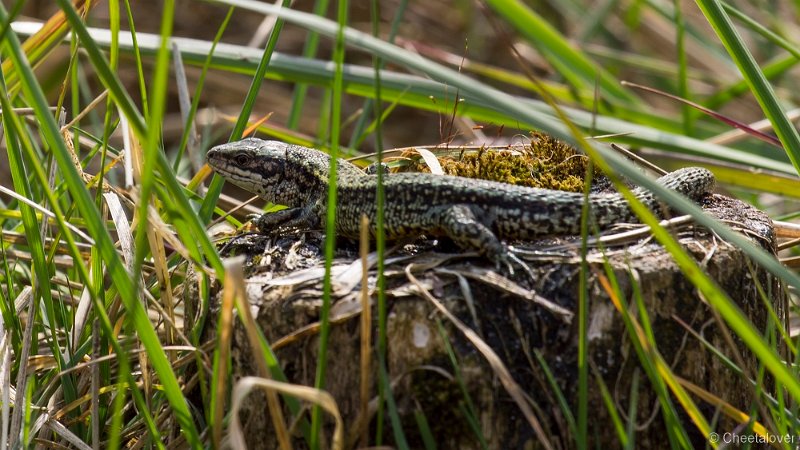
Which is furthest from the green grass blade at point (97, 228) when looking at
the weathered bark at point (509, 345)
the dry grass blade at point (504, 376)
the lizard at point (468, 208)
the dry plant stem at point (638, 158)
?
the dry plant stem at point (638, 158)

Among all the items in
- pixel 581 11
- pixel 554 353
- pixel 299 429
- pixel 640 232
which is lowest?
pixel 299 429

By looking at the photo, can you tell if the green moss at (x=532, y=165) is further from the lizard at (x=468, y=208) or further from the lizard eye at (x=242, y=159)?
the lizard eye at (x=242, y=159)

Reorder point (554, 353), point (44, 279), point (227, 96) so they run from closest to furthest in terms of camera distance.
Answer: point (554, 353) < point (44, 279) < point (227, 96)

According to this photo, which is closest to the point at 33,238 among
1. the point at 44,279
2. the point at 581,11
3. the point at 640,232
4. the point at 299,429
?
the point at 44,279

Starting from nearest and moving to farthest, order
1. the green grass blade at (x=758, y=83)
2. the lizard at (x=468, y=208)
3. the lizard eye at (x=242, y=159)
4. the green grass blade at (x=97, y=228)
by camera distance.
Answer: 1. the green grass blade at (x=97, y=228)
2. the green grass blade at (x=758, y=83)
3. the lizard at (x=468, y=208)
4. the lizard eye at (x=242, y=159)

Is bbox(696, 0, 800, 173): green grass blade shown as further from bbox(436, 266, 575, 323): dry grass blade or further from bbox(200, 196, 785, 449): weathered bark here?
bbox(436, 266, 575, 323): dry grass blade

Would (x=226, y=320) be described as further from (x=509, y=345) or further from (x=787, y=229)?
(x=787, y=229)

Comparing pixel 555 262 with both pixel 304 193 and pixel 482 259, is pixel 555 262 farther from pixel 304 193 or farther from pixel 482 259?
pixel 304 193
